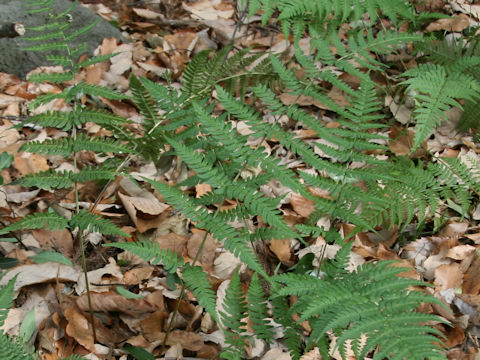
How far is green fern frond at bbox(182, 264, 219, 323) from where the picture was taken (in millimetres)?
1588

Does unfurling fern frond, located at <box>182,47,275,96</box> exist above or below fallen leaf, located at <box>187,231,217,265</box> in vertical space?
above

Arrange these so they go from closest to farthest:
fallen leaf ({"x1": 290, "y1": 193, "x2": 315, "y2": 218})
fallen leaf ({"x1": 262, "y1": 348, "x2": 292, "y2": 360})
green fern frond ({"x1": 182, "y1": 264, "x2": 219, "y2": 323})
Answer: green fern frond ({"x1": 182, "y1": 264, "x2": 219, "y2": 323})
fallen leaf ({"x1": 262, "y1": 348, "x2": 292, "y2": 360})
fallen leaf ({"x1": 290, "y1": 193, "x2": 315, "y2": 218})

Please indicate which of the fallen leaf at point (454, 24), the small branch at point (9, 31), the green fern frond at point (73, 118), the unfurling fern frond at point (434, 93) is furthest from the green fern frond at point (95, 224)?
the fallen leaf at point (454, 24)

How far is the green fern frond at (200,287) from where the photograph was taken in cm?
159

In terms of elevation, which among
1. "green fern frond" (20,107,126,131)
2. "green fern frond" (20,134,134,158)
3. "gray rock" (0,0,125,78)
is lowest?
"gray rock" (0,0,125,78)

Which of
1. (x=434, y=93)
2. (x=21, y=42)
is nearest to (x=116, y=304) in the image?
Result: (x=434, y=93)

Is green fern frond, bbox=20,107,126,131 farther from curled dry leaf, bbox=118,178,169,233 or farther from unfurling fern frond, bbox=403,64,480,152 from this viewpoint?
unfurling fern frond, bbox=403,64,480,152

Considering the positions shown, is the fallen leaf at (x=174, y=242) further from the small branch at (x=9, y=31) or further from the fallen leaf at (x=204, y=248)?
the small branch at (x=9, y=31)

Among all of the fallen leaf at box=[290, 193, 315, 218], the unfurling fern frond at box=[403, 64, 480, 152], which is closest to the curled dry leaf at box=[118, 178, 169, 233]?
the fallen leaf at box=[290, 193, 315, 218]

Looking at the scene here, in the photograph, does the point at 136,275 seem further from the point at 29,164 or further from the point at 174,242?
the point at 29,164

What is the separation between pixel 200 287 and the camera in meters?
1.64

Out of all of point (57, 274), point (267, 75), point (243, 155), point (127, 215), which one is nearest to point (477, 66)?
point (267, 75)

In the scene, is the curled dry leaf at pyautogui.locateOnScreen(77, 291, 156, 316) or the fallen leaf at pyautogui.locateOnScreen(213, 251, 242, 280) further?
the fallen leaf at pyautogui.locateOnScreen(213, 251, 242, 280)

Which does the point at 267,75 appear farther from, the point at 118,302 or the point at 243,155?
the point at 118,302
